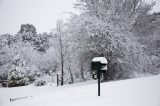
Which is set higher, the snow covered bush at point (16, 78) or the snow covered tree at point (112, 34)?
the snow covered tree at point (112, 34)

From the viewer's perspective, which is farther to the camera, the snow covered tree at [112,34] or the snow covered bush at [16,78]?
the snow covered bush at [16,78]

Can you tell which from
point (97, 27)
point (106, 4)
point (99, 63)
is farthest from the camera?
point (106, 4)

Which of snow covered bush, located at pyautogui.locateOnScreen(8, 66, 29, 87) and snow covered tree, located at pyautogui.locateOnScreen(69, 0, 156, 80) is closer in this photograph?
snow covered tree, located at pyautogui.locateOnScreen(69, 0, 156, 80)

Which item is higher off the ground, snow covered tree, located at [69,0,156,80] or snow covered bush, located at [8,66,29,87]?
snow covered tree, located at [69,0,156,80]

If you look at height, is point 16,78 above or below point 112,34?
below

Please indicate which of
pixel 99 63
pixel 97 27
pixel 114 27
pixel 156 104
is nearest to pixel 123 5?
pixel 114 27

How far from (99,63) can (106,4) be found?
359 inches

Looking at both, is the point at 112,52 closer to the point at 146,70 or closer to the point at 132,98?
the point at 146,70

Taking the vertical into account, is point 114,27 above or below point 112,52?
above

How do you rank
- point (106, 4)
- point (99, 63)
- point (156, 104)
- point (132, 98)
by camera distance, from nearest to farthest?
1. point (156, 104)
2. point (132, 98)
3. point (99, 63)
4. point (106, 4)

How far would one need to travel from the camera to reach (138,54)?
12.5 meters

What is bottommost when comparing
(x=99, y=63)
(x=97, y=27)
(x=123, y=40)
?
(x=99, y=63)

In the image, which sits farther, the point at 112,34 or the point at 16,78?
the point at 16,78

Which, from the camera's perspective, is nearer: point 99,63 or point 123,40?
point 99,63
